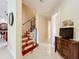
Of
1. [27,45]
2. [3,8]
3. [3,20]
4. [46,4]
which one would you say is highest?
[3,8]

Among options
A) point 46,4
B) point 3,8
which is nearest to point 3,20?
point 3,8

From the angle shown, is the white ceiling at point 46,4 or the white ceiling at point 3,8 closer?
the white ceiling at point 46,4

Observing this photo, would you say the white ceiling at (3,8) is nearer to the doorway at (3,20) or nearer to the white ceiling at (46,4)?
the doorway at (3,20)

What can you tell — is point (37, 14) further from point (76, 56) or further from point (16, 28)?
point (76, 56)

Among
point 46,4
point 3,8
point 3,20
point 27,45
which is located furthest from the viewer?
point 3,20

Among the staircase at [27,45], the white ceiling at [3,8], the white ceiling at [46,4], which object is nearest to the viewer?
the staircase at [27,45]

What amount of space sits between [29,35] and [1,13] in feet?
9.48

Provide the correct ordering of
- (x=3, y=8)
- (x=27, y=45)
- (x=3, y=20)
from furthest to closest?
(x=3, y=20)
(x=3, y=8)
(x=27, y=45)

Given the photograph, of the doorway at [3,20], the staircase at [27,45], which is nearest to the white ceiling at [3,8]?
the doorway at [3,20]

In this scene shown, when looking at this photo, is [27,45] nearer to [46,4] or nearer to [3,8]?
[46,4]

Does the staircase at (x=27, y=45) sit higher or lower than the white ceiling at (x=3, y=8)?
lower

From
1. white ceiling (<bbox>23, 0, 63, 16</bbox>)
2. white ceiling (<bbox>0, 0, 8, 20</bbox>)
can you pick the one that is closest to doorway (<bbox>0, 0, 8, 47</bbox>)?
white ceiling (<bbox>0, 0, 8, 20</bbox>)

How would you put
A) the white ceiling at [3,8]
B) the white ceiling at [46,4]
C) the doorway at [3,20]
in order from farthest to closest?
the doorway at [3,20], the white ceiling at [3,8], the white ceiling at [46,4]

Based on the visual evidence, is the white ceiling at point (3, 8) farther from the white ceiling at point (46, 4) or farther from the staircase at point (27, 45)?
the staircase at point (27, 45)
